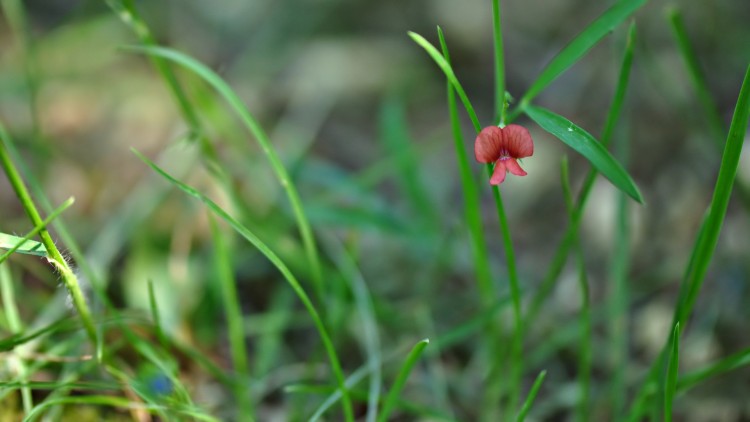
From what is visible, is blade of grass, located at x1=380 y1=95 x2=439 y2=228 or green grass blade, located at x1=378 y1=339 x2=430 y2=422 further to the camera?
blade of grass, located at x1=380 y1=95 x2=439 y2=228

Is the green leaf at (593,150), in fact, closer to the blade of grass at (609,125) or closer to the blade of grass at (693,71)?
the blade of grass at (609,125)

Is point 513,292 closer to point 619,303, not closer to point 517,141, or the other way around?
point 517,141

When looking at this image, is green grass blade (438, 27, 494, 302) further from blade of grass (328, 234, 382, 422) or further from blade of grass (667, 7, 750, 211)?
blade of grass (667, 7, 750, 211)

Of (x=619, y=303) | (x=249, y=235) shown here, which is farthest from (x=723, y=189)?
(x=249, y=235)

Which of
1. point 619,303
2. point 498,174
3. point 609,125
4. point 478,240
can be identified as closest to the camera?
point 498,174

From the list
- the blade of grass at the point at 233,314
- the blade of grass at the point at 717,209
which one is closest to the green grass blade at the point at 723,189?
the blade of grass at the point at 717,209

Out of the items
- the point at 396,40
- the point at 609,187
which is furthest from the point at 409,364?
the point at 396,40

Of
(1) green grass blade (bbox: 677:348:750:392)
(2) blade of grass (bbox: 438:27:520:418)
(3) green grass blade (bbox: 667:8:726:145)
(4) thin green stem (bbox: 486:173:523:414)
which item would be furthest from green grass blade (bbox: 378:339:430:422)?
(3) green grass blade (bbox: 667:8:726:145)

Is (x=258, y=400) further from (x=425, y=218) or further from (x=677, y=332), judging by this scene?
(x=677, y=332)
